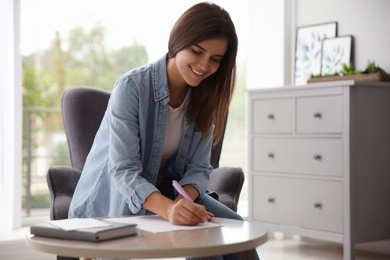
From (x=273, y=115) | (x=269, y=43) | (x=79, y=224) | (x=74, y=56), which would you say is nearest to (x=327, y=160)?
(x=273, y=115)

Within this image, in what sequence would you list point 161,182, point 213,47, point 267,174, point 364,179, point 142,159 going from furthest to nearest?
point 267,174 < point 364,179 < point 161,182 < point 142,159 < point 213,47

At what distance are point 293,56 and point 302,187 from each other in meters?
1.08

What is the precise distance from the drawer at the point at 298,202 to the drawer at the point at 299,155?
0.06m

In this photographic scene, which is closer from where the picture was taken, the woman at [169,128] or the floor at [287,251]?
the woman at [169,128]

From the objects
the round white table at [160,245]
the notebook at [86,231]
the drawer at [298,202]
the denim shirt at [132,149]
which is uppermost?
the denim shirt at [132,149]

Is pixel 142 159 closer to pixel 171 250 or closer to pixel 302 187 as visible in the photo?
pixel 171 250

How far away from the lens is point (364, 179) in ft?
10.5

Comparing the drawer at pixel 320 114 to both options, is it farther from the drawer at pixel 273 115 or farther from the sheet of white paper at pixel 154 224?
the sheet of white paper at pixel 154 224

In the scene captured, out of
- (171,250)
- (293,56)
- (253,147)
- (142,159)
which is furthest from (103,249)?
(293,56)

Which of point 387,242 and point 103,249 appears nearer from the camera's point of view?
point 103,249

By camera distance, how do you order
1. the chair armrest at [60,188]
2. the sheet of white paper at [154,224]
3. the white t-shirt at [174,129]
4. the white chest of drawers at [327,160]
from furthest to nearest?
the white chest of drawers at [327,160], the chair armrest at [60,188], the white t-shirt at [174,129], the sheet of white paper at [154,224]

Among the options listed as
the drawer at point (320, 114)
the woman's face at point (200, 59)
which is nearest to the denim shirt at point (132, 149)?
the woman's face at point (200, 59)

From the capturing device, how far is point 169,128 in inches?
78.2

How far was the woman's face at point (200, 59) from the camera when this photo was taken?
1.78m
